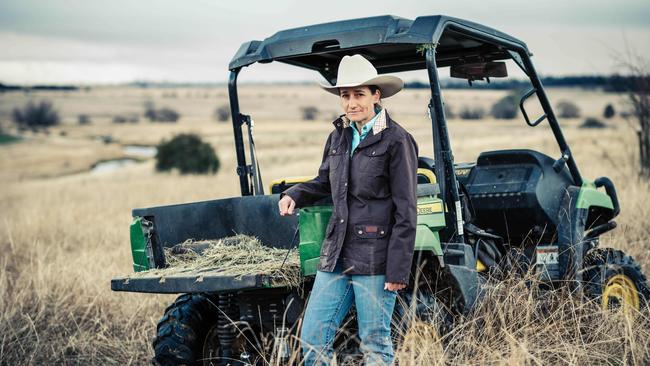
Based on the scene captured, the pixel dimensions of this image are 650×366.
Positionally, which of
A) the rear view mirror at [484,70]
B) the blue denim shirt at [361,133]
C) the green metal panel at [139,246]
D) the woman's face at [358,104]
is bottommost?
the green metal panel at [139,246]

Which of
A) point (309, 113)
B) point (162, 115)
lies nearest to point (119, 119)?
point (162, 115)

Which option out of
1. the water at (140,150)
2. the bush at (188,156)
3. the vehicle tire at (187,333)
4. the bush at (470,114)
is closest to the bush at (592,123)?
Result: the bush at (470,114)

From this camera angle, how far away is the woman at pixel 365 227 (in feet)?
12.4

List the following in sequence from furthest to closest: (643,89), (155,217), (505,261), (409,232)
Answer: (643,89)
(505,261)
(155,217)
(409,232)

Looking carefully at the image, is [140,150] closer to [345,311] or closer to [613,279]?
[613,279]

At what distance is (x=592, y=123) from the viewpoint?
42.1 metres

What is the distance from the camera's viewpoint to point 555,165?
227 inches

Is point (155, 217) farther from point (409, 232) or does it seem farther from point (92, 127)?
point (92, 127)

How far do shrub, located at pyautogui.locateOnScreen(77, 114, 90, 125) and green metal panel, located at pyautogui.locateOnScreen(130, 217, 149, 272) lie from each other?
5739cm

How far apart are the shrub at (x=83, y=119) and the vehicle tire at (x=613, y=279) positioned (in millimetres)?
57423

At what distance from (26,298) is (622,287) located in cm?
494

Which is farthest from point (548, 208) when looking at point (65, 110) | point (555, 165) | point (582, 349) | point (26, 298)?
point (65, 110)

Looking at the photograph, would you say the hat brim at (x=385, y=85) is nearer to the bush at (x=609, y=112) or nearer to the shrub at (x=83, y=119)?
the bush at (x=609, y=112)

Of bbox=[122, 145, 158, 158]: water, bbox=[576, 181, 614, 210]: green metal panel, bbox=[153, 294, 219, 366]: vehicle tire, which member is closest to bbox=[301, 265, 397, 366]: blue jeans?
bbox=[153, 294, 219, 366]: vehicle tire
